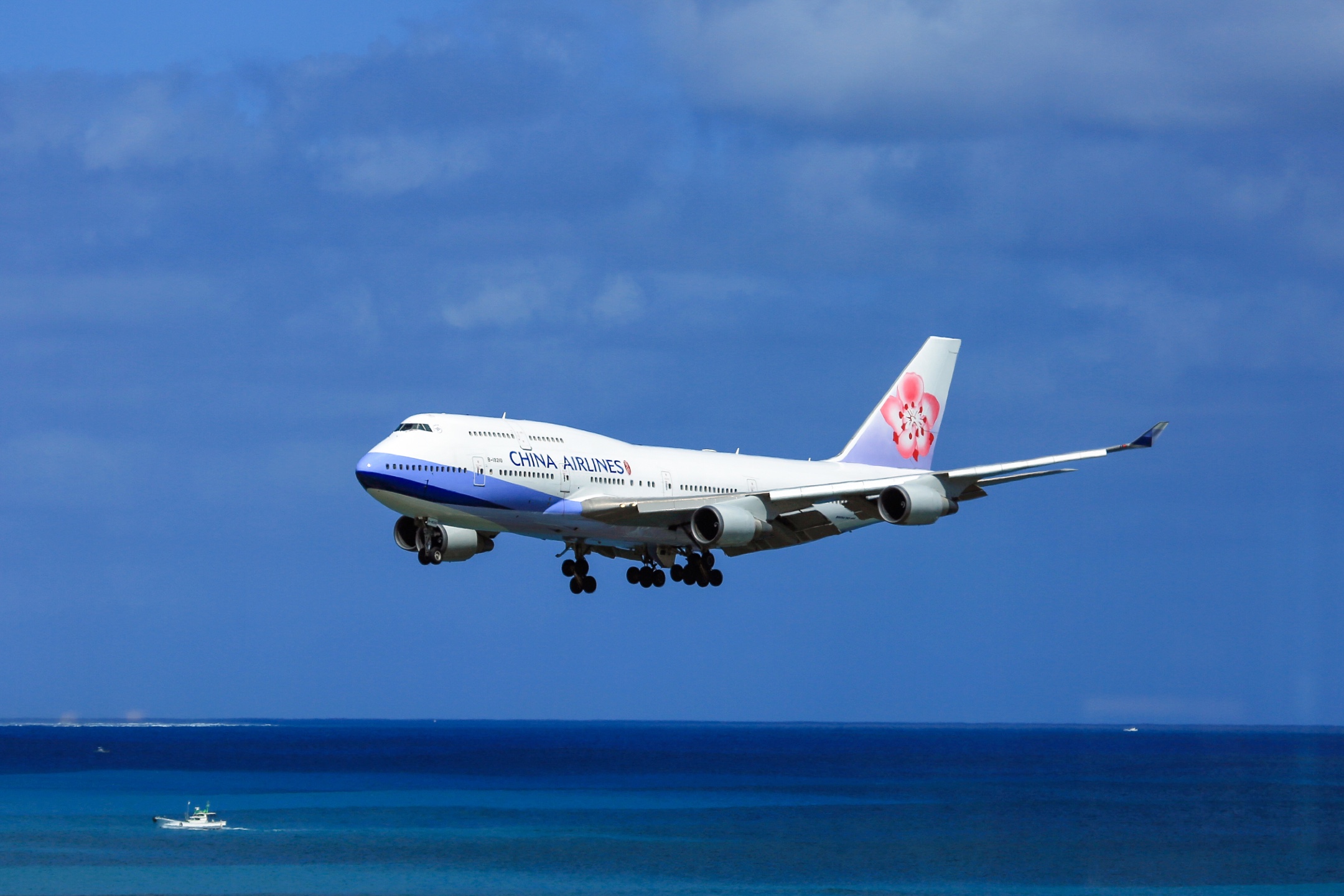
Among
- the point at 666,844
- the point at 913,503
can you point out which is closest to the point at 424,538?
the point at 913,503

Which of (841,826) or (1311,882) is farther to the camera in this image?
(841,826)

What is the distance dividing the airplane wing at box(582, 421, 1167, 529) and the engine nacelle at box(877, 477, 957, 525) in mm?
385

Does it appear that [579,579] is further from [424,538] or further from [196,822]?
[196,822]

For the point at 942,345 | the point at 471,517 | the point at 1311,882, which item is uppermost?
the point at 942,345

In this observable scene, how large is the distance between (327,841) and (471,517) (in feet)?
243

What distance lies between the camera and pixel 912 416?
8094 cm

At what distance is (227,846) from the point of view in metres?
120

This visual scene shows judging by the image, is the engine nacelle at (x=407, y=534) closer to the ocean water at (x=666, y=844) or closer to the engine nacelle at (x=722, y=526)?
the engine nacelle at (x=722, y=526)

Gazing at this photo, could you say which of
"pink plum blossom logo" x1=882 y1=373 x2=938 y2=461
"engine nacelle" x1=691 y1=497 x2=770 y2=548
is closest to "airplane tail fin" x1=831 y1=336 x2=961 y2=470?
"pink plum blossom logo" x1=882 y1=373 x2=938 y2=461

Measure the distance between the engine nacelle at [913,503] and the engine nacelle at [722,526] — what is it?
5352mm

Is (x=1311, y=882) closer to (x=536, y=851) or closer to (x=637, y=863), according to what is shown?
(x=637, y=863)

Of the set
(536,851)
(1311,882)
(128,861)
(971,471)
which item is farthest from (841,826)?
(971,471)

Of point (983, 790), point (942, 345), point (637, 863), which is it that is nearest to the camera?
point (942, 345)

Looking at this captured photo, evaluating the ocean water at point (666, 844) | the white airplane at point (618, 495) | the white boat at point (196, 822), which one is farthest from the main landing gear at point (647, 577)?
the white boat at point (196, 822)
